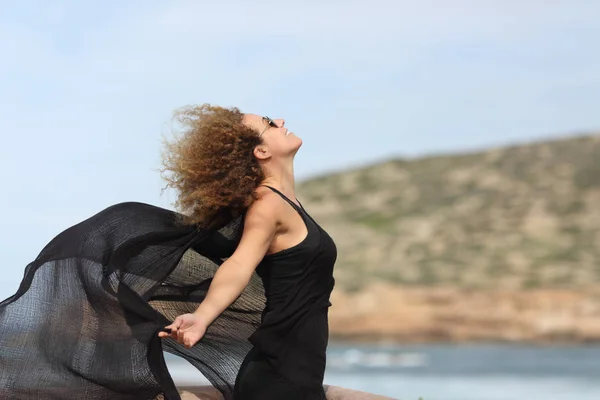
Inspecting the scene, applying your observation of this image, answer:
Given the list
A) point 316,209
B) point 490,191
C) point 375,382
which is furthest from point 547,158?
point 375,382

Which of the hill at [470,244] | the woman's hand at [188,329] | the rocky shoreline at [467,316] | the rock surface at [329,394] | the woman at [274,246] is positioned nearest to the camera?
the woman's hand at [188,329]

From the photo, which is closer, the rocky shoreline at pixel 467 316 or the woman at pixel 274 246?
the woman at pixel 274 246

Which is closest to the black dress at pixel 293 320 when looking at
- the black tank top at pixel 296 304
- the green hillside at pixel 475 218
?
the black tank top at pixel 296 304

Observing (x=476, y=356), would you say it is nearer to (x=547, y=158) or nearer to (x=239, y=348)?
(x=547, y=158)

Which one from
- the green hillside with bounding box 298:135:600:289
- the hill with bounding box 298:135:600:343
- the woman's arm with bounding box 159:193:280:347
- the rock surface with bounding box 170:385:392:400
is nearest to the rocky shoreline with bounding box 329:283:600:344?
the hill with bounding box 298:135:600:343

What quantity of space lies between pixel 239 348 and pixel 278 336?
1.49ft

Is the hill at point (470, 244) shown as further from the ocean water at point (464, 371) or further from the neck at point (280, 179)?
the neck at point (280, 179)

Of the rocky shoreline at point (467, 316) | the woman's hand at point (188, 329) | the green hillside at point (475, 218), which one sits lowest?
the woman's hand at point (188, 329)

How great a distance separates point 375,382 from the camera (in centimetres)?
2034

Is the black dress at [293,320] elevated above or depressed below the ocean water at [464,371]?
below

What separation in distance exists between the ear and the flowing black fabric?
26cm

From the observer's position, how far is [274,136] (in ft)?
11.5

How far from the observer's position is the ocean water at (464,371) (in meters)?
17.7

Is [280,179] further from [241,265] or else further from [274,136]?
[241,265]
